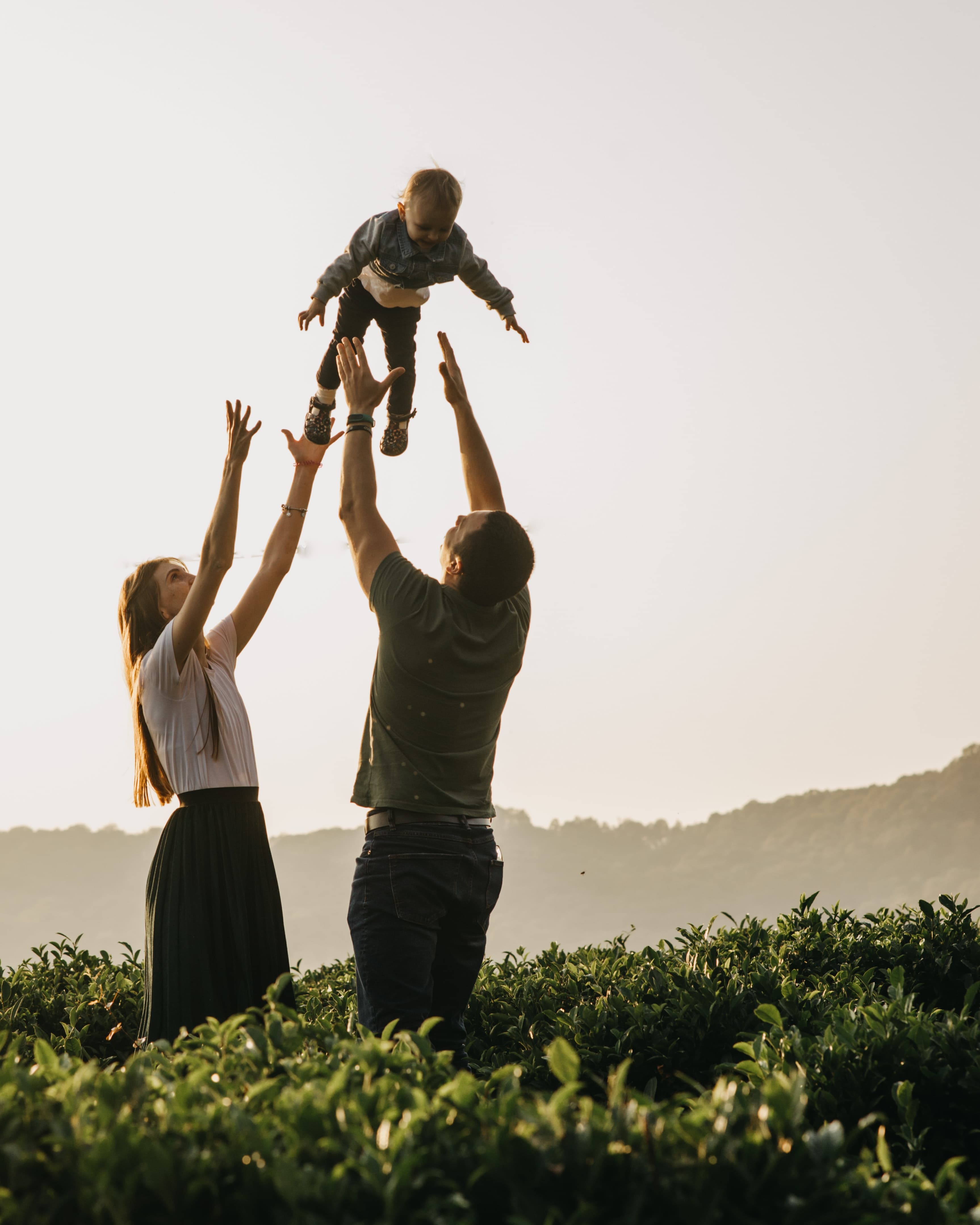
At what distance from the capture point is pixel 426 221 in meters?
5.14

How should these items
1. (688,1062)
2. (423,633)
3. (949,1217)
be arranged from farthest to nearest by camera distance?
(688,1062), (423,633), (949,1217)

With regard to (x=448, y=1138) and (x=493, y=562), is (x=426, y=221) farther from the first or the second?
(x=448, y=1138)

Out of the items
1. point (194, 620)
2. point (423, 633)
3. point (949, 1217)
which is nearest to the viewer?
point (949, 1217)

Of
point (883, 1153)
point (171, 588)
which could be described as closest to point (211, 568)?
point (171, 588)

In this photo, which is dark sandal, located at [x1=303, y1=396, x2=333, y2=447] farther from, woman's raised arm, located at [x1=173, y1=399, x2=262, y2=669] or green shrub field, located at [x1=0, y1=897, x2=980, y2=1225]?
green shrub field, located at [x1=0, y1=897, x2=980, y2=1225]

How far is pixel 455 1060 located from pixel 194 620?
6.87 feet

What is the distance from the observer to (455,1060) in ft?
14.0

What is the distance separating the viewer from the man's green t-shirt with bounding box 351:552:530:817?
149 inches

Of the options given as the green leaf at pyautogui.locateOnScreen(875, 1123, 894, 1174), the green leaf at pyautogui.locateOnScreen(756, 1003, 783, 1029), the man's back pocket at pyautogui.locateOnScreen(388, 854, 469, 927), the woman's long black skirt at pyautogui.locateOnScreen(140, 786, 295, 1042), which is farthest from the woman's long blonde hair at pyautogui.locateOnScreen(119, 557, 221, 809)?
the green leaf at pyautogui.locateOnScreen(875, 1123, 894, 1174)

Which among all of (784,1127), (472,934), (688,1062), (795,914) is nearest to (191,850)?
(472,934)

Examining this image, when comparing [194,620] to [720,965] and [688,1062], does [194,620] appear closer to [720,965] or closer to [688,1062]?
[688,1062]

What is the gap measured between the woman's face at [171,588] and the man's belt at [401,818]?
1.41 m

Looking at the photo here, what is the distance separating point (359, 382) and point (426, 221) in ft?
4.13

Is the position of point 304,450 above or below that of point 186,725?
above
